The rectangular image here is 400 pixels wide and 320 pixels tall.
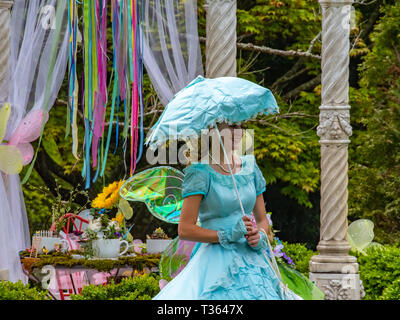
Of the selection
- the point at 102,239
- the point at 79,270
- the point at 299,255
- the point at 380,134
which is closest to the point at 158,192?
the point at 102,239

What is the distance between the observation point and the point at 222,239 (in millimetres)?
3662

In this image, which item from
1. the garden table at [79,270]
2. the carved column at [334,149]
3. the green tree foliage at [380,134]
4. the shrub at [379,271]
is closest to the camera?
the garden table at [79,270]

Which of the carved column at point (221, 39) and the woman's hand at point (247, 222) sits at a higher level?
the carved column at point (221, 39)

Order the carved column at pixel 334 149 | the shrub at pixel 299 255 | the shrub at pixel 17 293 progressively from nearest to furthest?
the shrub at pixel 17 293 → the carved column at pixel 334 149 → the shrub at pixel 299 255

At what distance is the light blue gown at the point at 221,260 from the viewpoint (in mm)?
3579

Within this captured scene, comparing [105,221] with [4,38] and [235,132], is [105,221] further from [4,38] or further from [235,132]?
[235,132]

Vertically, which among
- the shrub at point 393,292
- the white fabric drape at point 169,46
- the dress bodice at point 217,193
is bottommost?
the shrub at point 393,292

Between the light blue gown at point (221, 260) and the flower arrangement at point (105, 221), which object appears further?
the flower arrangement at point (105, 221)

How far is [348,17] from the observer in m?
7.69

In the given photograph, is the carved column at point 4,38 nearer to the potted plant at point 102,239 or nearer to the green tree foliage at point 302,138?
the potted plant at point 102,239

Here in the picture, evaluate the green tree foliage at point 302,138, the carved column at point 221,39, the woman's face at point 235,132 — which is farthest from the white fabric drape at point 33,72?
the green tree foliage at point 302,138

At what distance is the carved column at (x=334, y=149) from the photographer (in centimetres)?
761

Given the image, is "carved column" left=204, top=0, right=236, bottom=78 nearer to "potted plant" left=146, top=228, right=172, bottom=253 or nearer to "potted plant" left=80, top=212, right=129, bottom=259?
"potted plant" left=146, top=228, right=172, bottom=253
